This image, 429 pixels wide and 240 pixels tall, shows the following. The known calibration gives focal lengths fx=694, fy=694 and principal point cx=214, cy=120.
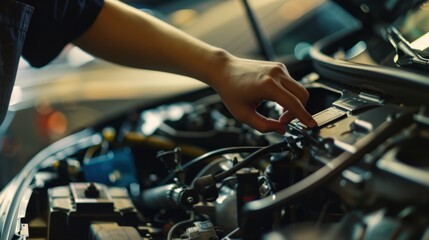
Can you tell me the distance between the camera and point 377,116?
3.45 feet

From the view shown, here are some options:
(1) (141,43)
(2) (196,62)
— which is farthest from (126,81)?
(2) (196,62)

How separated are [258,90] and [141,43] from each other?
16.2 inches

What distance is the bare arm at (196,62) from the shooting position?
4.22ft

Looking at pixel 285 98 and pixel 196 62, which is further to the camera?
pixel 196 62

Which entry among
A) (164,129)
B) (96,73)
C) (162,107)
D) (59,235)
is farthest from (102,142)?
(96,73)

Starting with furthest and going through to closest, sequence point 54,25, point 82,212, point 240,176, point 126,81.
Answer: point 126,81, point 54,25, point 82,212, point 240,176

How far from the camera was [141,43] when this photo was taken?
63.2 inches

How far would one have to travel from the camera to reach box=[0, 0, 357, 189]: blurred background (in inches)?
117

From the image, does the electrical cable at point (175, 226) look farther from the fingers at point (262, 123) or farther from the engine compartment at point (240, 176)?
the fingers at point (262, 123)

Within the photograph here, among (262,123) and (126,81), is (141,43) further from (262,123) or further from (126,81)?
(126,81)

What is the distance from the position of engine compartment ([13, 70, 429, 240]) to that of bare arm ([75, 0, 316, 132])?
60mm

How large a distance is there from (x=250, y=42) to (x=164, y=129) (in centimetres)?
120

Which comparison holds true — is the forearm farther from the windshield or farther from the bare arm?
the windshield

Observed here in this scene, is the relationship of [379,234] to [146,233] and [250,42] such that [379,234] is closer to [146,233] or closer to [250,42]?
[146,233]
